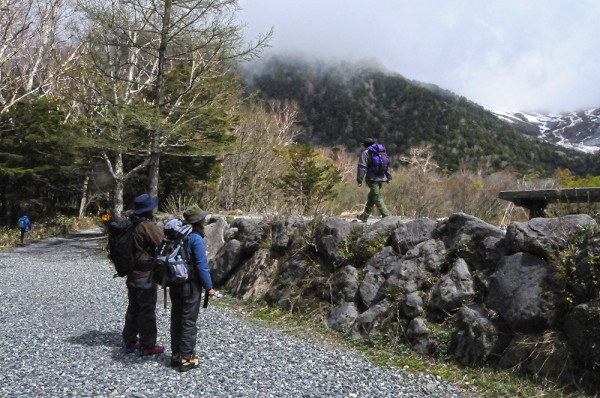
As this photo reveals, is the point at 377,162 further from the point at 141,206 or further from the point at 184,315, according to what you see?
the point at 184,315

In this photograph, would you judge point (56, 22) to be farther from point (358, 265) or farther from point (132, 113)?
point (358, 265)

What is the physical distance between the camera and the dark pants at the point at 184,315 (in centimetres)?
489

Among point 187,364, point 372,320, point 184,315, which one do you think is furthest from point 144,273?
point 372,320

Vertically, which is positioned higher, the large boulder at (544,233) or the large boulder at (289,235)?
the large boulder at (544,233)

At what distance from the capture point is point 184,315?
4.89 metres

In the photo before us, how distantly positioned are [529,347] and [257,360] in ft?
8.87

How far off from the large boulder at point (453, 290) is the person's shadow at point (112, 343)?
2.99 m

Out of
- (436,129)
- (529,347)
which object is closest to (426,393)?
(529,347)

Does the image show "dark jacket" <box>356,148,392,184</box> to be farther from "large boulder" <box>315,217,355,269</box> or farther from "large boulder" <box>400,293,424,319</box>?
"large boulder" <box>400,293,424,319</box>

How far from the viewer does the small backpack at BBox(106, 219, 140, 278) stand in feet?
17.0

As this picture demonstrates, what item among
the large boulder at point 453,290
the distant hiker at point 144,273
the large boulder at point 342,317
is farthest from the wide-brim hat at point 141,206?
the large boulder at point 453,290

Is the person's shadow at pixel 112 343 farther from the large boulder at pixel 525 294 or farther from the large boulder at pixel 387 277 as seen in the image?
the large boulder at pixel 525 294

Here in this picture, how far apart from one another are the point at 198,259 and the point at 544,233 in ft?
11.5

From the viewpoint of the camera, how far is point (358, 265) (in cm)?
703
